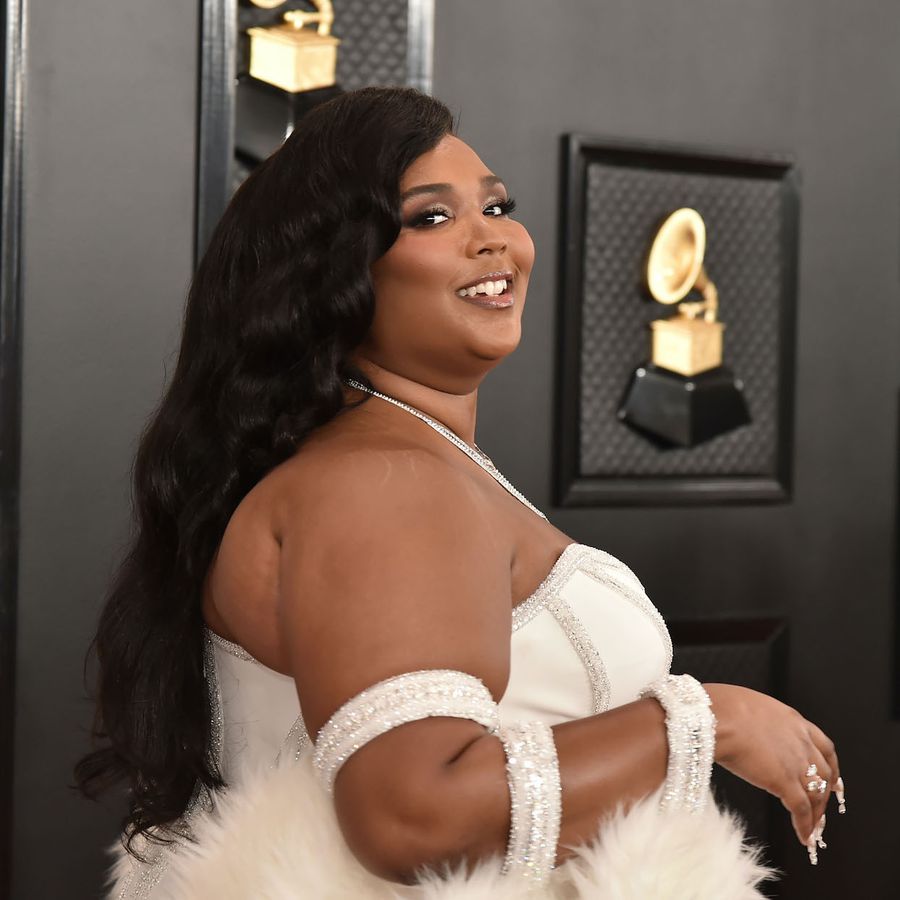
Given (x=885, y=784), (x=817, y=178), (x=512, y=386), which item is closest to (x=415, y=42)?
(x=512, y=386)

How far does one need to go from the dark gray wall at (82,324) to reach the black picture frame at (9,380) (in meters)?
0.02

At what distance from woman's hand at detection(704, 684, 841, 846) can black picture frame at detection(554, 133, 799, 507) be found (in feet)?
4.81

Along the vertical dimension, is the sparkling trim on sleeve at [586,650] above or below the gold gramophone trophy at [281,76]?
below

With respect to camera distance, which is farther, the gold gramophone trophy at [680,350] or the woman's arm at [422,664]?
the gold gramophone trophy at [680,350]

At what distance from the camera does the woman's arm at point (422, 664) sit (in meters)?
0.89

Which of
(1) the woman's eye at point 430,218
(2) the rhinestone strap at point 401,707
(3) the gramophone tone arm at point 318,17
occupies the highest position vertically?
(3) the gramophone tone arm at point 318,17

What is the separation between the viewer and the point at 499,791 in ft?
2.94

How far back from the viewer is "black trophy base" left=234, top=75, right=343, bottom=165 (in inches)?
87.3

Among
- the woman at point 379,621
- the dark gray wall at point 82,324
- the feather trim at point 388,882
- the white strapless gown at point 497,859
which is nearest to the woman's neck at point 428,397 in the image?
the woman at point 379,621

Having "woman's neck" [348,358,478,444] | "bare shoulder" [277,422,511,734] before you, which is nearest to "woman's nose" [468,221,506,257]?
"woman's neck" [348,358,478,444]

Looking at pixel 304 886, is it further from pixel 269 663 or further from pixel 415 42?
pixel 415 42

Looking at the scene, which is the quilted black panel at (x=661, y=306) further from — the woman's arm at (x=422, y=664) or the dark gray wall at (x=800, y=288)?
the woman's arm at (x=422, y=664)

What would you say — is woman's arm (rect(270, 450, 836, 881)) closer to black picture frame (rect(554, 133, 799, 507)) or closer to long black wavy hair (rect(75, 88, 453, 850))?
long black wavy hair (rect(75, 88, 453, 850))

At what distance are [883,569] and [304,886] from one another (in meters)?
2.13
